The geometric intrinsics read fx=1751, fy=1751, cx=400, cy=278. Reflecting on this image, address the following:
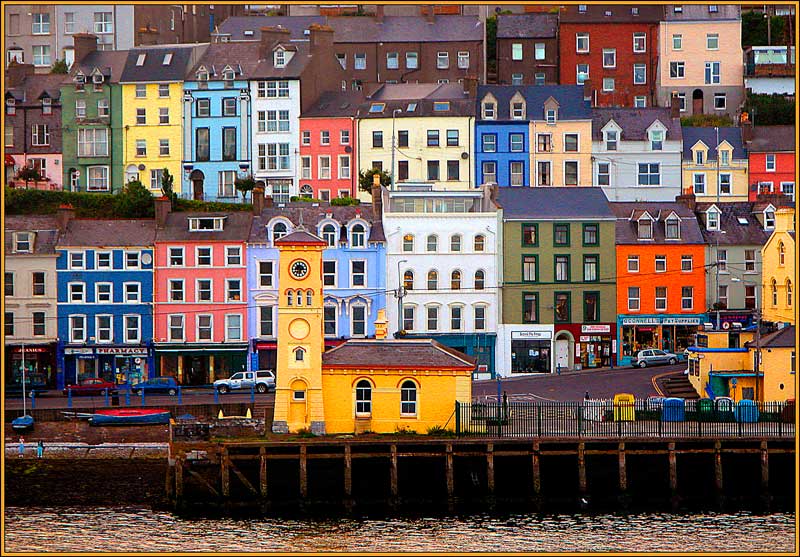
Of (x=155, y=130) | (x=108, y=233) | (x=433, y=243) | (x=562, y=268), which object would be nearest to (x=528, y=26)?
(x=155, y=130)

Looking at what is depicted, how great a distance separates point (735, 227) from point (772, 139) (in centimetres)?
1474

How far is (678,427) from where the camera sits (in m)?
68.7

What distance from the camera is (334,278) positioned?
92.5 metres

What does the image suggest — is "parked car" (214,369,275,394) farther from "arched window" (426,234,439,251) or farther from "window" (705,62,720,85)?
"window" (705,62,720,85)

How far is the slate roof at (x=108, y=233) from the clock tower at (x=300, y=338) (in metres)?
25.8

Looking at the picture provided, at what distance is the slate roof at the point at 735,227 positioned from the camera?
94812 millimetres

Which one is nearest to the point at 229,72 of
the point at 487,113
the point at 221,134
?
the point at 221,134

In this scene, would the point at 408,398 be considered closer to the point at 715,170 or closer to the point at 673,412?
the point at 673,412

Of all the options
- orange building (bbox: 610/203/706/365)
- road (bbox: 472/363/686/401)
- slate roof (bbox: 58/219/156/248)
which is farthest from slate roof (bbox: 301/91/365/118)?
road (bbox: 472/363/686/401)

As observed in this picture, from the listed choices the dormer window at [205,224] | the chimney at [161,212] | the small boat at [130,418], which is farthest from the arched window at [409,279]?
the small boat at [130,418]

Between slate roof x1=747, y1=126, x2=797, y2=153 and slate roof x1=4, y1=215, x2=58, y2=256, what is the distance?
42850 millimetres

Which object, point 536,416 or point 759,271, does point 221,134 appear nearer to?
point 759,271

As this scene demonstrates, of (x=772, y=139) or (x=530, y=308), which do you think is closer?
(x=530, y=308)

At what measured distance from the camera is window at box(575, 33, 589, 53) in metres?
121
